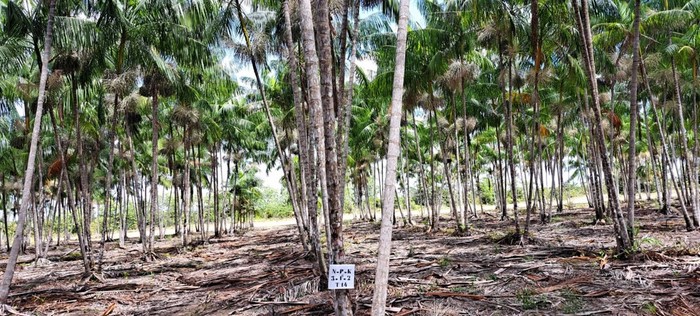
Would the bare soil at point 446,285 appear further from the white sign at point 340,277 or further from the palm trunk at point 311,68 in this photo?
the palm trunk at point 311,68

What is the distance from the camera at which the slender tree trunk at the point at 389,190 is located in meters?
4.52

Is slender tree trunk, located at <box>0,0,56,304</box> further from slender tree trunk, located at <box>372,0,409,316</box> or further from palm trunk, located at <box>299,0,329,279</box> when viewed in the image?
slender tree trunk, located at <box>372,0,409,316</box>

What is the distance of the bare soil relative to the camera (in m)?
6.36

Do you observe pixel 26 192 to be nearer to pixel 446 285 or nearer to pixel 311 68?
pixel 311 68

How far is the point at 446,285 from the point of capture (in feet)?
25.1

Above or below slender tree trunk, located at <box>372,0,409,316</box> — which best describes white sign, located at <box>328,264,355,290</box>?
below

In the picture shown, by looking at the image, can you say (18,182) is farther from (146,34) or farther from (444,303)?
(444,303)

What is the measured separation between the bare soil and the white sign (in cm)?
162

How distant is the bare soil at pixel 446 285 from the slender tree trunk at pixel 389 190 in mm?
1834

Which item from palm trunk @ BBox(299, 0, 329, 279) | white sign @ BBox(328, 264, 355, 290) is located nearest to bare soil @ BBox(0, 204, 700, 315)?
white sign @ BBox(328, 264, 355, 290)

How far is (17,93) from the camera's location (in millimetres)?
14156

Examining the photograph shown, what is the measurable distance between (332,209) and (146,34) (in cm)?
921

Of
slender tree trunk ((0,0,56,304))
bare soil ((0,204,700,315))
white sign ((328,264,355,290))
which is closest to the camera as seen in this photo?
white sign ((328,264,355,290))

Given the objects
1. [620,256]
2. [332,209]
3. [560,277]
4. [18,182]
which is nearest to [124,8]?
[332,209]
